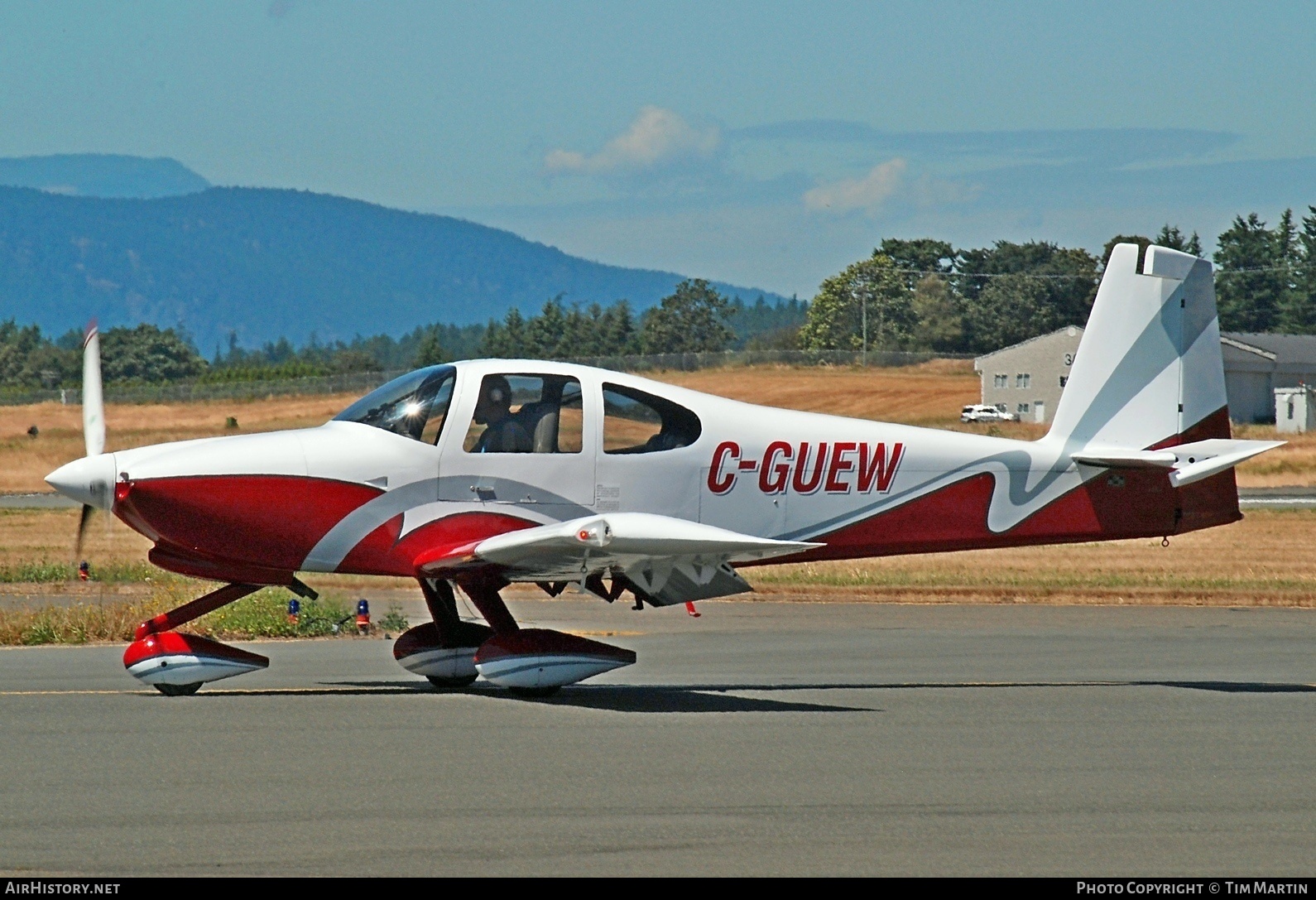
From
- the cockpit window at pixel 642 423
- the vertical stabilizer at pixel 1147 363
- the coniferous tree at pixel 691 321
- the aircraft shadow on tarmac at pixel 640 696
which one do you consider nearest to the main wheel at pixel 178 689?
the aircraft shadow on tarmac at pixel 640 696

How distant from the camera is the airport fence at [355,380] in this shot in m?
88.9

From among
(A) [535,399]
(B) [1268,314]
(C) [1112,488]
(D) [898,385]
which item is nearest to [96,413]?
(A) [535,399]

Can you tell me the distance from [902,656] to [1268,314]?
122363mm

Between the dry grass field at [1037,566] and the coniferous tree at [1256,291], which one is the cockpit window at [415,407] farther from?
the coniferous tree at [1256,291]

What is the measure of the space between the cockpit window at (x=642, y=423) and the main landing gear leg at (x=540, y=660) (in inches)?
56.7

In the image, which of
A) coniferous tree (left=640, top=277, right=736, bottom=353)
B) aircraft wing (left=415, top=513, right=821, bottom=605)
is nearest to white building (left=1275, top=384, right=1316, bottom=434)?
aircraft wing (left=415, top=513, right=821, bottom=605)

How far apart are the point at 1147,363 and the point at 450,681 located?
6168 mm

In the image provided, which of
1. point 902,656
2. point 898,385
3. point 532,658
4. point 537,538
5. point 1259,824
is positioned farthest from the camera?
point 898,385

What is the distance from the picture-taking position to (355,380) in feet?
309

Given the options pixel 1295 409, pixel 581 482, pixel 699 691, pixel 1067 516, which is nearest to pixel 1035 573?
pixel 1067 516

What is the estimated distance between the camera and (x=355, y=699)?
1125 cm

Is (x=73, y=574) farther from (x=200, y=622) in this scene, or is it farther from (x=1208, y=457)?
(x=1208, y=457)
